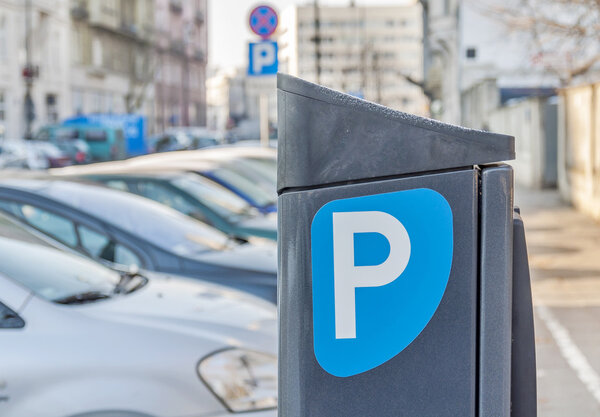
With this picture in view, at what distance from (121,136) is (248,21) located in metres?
31.1

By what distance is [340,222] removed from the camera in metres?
1.65

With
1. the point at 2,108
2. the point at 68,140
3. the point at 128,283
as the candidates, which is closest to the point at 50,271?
the point at 128,283

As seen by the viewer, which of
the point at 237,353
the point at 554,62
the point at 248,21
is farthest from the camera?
the point at 554,62

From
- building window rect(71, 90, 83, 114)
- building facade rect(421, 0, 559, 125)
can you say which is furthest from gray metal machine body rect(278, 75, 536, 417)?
building window rect(71, 90, 83, 114)

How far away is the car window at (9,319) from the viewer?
3.63 metres

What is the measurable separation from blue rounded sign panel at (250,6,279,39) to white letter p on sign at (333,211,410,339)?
12320mm

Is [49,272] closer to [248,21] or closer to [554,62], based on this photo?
[248,21]

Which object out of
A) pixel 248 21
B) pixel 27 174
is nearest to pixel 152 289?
pixel 27 174

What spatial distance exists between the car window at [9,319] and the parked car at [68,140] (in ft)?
111

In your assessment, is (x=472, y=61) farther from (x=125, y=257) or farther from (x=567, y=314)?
(x=125, y=257)

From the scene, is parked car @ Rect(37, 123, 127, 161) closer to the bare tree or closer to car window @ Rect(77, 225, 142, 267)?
the bare tree

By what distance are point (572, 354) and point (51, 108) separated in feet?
155

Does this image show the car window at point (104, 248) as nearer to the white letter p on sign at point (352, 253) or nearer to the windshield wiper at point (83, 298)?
the windshield wiper at point (83, 298)

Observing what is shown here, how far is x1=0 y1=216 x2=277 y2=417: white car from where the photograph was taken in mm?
3467
